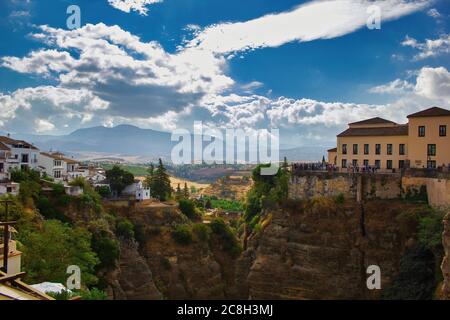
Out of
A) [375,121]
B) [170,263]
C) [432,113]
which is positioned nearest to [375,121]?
[375,121]

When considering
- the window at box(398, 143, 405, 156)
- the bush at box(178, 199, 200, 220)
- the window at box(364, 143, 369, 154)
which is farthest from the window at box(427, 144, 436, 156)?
the bush at box(178, 199, 200, 220)

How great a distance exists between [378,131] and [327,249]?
42.6ft

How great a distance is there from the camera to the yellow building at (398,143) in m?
35.8

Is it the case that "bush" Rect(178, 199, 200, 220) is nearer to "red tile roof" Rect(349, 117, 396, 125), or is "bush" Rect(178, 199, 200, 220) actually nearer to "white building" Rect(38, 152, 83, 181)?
"white building" Rect(38, 152, 83, 181)

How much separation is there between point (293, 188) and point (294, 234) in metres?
5.36

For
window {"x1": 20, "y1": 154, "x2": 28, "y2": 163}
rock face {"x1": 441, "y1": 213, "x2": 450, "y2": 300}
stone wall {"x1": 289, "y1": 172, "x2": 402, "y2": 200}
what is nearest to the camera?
rock face {"x1": 441, "y1": 213, "x2": 450, "y2": 300}

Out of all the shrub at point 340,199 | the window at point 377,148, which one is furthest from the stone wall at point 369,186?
the window at point 377,148

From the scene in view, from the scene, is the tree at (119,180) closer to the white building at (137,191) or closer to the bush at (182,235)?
the white building at (137,191)

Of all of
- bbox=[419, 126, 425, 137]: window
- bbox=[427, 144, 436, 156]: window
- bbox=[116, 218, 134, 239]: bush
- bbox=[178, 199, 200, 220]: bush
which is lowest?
bbox=[116, 218, 134, 239]: bush

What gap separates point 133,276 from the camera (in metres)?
46.6

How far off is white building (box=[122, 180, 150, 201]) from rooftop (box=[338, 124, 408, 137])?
31.1 meters

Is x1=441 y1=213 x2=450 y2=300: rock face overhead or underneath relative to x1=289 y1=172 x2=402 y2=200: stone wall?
underneath

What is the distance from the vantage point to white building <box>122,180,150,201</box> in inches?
2424
